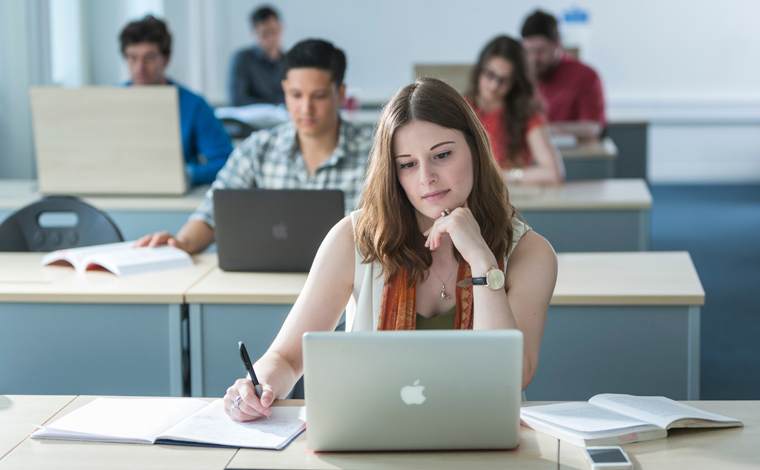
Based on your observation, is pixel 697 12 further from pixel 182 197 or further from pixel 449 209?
pixel 449 209

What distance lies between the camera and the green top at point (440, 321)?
61.3 inches

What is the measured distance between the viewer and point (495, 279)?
4.68ft

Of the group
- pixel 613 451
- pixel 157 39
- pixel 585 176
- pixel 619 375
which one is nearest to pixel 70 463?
pixel 613 451

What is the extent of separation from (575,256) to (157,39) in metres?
2.02

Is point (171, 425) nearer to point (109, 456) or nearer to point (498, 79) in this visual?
point (109, 456)

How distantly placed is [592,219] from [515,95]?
2.39 feet

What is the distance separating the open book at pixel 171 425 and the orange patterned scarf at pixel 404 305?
262mm

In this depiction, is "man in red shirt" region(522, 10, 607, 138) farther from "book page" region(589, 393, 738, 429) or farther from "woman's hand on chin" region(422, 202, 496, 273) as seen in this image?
"book page" region(589, 393, 738, 429)

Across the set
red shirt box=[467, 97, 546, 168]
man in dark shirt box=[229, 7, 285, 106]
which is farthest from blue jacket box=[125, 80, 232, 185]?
man in dark shirt box=[229, 7, 285, 106]

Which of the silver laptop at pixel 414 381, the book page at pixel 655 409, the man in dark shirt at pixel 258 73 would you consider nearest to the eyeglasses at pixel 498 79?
the book page at pixel 655 409

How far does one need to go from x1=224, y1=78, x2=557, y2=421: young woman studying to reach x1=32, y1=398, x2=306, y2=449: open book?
0.44ft

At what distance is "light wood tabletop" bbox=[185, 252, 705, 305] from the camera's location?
201cm

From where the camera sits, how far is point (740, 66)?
7363 mm

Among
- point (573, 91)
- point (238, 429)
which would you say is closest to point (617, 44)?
point (573, 91)
